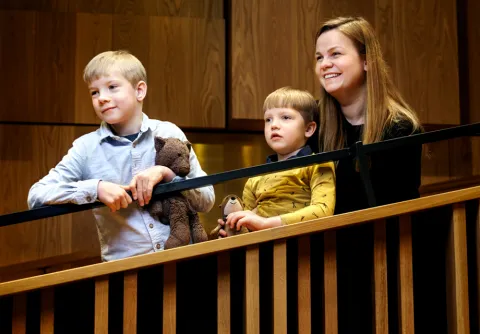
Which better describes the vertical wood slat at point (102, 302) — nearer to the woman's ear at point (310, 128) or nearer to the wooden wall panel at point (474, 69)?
the woman's ear at point (310, 128)

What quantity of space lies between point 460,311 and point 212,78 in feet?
6.43

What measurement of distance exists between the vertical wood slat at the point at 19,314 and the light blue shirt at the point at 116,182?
0.93ft

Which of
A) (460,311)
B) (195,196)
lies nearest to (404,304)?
(460,311)

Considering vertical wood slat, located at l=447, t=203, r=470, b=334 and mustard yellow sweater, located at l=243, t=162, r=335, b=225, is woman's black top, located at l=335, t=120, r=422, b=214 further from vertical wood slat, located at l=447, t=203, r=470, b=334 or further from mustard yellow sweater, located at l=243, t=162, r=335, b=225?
vertical wood slat, located at l=447, t=203, r=470, b=334

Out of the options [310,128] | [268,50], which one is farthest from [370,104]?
[268,50]

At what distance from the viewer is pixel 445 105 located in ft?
12.4

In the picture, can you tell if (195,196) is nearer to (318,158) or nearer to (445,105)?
(318,158)

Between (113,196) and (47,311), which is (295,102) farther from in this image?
(47,311)

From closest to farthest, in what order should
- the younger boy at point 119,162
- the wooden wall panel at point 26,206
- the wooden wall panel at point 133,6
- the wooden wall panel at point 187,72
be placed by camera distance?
1. the younger boy at point 119,162
2. the wooden wall panel at point 26,206
3. the wooden wall panel at point 187,72
4. the wooden wall panel at point 133,6

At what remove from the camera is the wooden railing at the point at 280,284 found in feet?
6.58

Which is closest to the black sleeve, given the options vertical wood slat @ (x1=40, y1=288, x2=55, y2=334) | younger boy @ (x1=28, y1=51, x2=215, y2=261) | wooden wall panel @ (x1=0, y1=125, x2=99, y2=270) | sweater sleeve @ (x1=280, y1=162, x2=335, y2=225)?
sweater sleeve @ (x1=280, y1=162, x2=335, y2=225)

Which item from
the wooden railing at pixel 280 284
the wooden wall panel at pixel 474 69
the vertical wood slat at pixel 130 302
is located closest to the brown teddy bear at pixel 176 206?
the wooden railing at pixel 280 284

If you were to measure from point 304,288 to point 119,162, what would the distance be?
2.20ft

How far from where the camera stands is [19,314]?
2.00 meters
